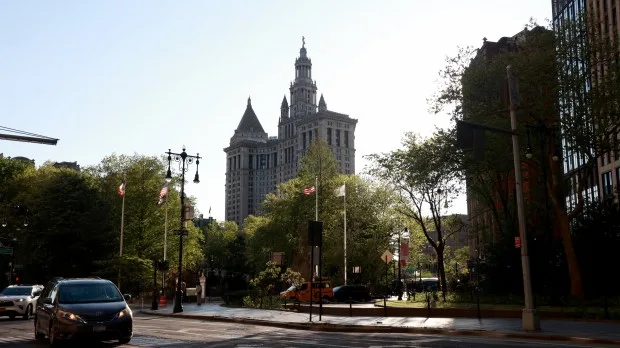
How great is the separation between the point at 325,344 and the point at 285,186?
60.0m

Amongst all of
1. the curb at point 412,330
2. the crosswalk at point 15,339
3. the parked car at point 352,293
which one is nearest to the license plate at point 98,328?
the crosswalk at point 15,339

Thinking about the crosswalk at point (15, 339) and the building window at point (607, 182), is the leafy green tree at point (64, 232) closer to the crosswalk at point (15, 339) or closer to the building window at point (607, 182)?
the crosswalk at point (15, 339)

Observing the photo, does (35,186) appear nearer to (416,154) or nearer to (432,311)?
(416,154)

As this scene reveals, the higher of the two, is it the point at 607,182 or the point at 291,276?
the point at 607,182

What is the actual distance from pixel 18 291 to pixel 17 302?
167 centimetres

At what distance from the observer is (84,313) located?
14.4 metres

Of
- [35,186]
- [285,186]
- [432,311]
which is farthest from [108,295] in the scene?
[285,186]

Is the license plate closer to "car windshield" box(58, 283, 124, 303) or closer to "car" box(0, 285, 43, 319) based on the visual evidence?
"car windshield" box(58, 283, 124, 303)

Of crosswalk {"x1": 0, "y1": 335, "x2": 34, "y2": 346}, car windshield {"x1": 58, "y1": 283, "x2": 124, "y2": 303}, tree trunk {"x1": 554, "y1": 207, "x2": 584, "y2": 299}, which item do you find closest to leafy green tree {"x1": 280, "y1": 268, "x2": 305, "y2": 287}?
tree trunk {"x1": 554, "y1": 207, "x2": 584, "y2": 299}

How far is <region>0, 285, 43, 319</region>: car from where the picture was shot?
91.8 feet

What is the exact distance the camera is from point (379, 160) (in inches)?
2190

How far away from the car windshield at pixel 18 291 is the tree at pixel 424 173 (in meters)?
26.2

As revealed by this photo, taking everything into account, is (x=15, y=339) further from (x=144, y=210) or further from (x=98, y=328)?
(x=144, y=210)

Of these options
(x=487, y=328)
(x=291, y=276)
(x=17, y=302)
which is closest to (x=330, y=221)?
(x=291, y=276)
